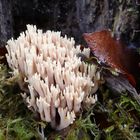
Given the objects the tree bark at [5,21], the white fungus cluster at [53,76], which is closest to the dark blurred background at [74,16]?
the tree bark at [5,21]

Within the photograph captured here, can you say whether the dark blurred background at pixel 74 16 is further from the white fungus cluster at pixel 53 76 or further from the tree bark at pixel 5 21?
the white fungus cluster at pixel 53 76

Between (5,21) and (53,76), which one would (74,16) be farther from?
(53,76)

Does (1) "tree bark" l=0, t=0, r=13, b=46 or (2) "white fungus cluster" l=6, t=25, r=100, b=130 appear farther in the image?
(1) "tree bark" l=0, t=0, r=13, b=46

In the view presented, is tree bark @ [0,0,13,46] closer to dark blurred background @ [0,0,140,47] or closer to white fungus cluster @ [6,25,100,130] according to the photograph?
dark blurred background @ [0,0,140,47]

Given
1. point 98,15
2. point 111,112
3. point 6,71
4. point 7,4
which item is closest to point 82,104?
point 111,112

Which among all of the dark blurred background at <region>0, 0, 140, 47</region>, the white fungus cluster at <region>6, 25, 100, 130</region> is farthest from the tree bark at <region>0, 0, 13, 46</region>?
the white fungus cluster at <region>6, 25, 100, 130</region>

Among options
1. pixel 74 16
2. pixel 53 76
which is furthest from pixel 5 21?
pixel 53 76
